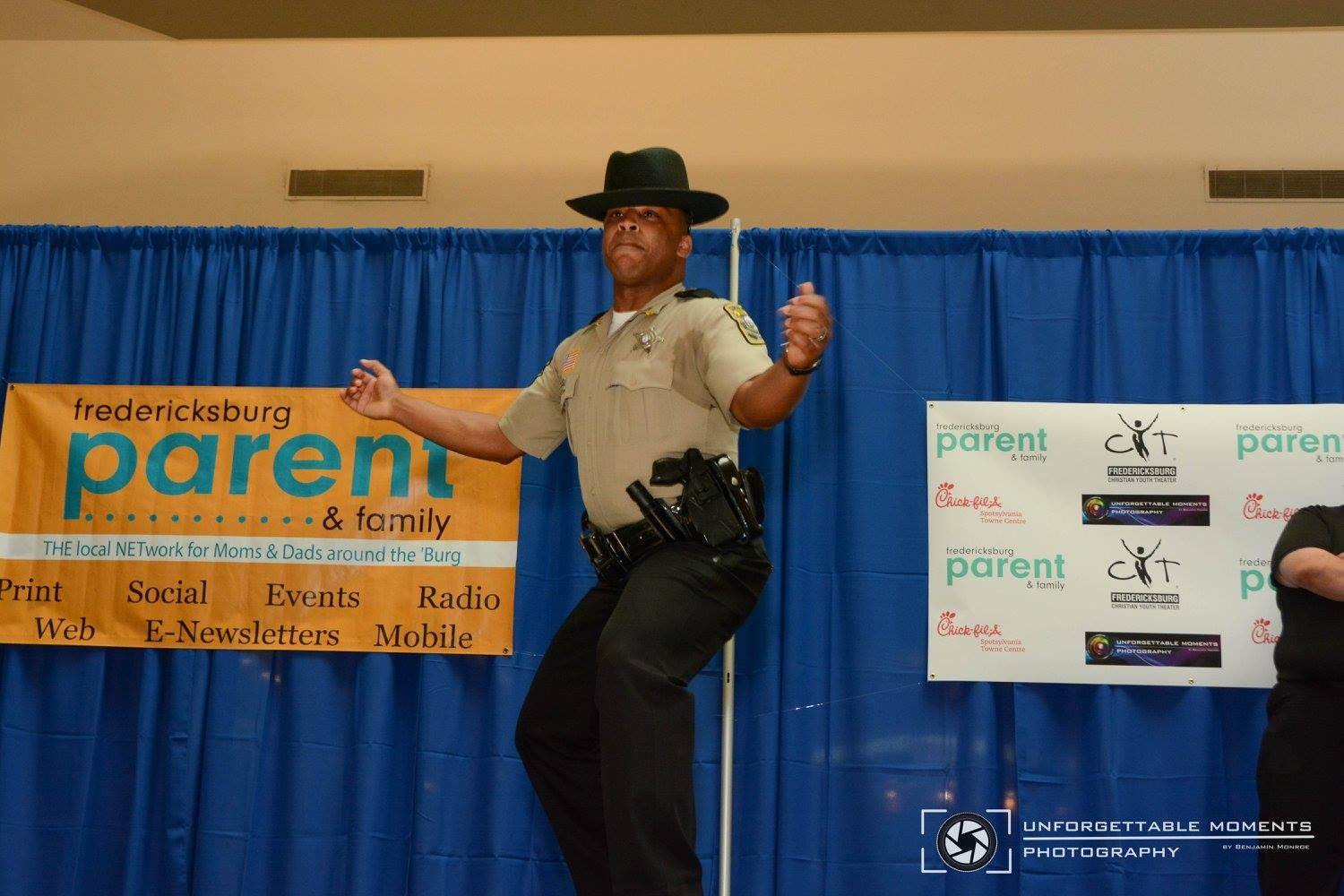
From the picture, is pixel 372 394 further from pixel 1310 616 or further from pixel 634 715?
pixel 1310 616

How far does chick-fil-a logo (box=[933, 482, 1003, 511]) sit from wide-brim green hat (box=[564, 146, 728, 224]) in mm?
1198

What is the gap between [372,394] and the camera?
302cm

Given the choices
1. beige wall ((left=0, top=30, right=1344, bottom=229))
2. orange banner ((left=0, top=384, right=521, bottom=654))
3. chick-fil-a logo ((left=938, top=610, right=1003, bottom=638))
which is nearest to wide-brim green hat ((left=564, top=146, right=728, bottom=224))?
orange banner ((left=0, top=384, right=521, bottom=654))

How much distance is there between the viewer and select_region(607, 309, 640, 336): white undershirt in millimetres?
2766

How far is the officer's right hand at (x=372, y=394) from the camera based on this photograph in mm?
3003

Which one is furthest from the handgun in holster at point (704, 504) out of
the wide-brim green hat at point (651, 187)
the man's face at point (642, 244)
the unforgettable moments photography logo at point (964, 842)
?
the unforgettable moments photography logo at point (964, 842)

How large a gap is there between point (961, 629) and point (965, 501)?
1.25ft

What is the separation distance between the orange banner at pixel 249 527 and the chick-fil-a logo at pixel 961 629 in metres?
1.29

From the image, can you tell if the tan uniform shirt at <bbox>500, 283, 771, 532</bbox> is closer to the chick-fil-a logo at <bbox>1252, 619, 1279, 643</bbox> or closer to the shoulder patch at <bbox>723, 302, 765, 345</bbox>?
the shoulder patch at <bbox>723, 302, 765, 345</bbox>

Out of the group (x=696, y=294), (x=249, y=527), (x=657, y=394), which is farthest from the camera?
(x=249, y=527)

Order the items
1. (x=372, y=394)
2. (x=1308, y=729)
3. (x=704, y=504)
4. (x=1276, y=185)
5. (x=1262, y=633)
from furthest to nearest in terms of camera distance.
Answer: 1. (x=1276, y=185)
2. (x=1262, y=633)
3. (x=1308, y=729)
4. (x=372, y=394)
5. (x=704, y=504)

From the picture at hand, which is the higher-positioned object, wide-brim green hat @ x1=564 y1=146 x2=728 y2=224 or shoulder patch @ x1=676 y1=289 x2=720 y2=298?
wide-brim green hat @ x1=564 y1=146 x2=728 y2=224

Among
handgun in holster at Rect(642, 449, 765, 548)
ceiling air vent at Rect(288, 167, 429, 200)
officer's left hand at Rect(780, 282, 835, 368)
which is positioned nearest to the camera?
officer's left hand at Rect(780, 282, 835, 368)

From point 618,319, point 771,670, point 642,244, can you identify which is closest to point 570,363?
point 618,319
